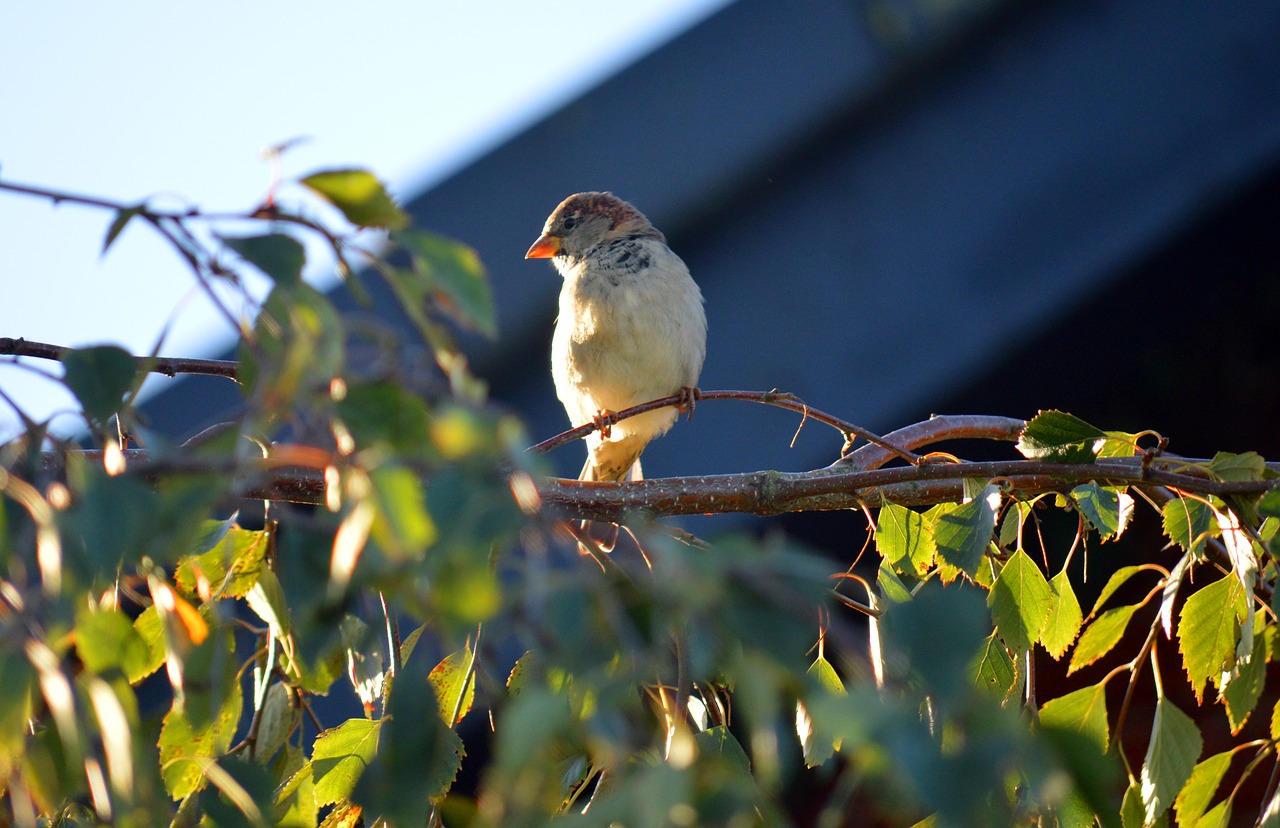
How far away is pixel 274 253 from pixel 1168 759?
1039mm

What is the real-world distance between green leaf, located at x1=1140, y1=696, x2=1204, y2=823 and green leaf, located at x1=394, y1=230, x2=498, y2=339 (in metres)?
0.92

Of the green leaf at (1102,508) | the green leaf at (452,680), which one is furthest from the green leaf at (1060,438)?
the green leaf at (452,680)

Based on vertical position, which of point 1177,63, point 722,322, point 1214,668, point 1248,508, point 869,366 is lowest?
point 1214,668

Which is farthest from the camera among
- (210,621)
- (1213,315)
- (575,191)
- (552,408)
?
(1213,315)

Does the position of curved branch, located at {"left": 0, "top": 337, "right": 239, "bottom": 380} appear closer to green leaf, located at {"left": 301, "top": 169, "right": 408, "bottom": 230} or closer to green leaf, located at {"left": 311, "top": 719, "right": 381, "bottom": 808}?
green leaf, located at {"left": 301, "top": 169, "right": 408, "bottom": 230}

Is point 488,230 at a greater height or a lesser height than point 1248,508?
greater

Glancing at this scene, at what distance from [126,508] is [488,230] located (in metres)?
1.60

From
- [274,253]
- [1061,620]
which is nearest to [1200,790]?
[1061,620]

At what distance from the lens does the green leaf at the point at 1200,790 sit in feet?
4.30

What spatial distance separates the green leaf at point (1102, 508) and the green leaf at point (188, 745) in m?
0.89

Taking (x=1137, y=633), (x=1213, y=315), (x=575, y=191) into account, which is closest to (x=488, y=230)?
(x=575, y=191)

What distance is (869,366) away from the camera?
2.23m

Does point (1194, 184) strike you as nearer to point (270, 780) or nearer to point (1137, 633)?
point (1137, 633)

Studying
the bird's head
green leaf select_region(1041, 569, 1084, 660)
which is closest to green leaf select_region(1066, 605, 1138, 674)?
green leaf select_region(1041, 569, 1084, 660)
